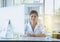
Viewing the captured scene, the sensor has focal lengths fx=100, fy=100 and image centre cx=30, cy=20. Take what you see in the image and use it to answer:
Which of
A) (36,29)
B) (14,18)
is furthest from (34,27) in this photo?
(14,18)

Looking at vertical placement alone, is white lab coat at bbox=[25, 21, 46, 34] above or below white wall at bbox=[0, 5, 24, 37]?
below

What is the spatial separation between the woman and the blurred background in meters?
0.03

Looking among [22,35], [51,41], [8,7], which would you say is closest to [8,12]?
[8,7]

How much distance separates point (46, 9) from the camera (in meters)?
0.63

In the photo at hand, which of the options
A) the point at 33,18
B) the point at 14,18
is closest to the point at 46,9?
the point at 33,18

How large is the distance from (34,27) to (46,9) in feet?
0.50

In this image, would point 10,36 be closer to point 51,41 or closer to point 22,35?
point 22,35

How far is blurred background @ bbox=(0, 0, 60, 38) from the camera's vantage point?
0.56m

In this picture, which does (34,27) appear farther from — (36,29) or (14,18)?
(14,18)

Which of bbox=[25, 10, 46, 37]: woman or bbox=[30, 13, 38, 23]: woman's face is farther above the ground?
bbox=[30, 13, 38, 23]: woman's face

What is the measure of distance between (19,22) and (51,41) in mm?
186

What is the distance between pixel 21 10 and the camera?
53 cm

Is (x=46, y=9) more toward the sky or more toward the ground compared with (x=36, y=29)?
more toward the sky

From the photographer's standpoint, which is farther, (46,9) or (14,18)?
(46,9)
